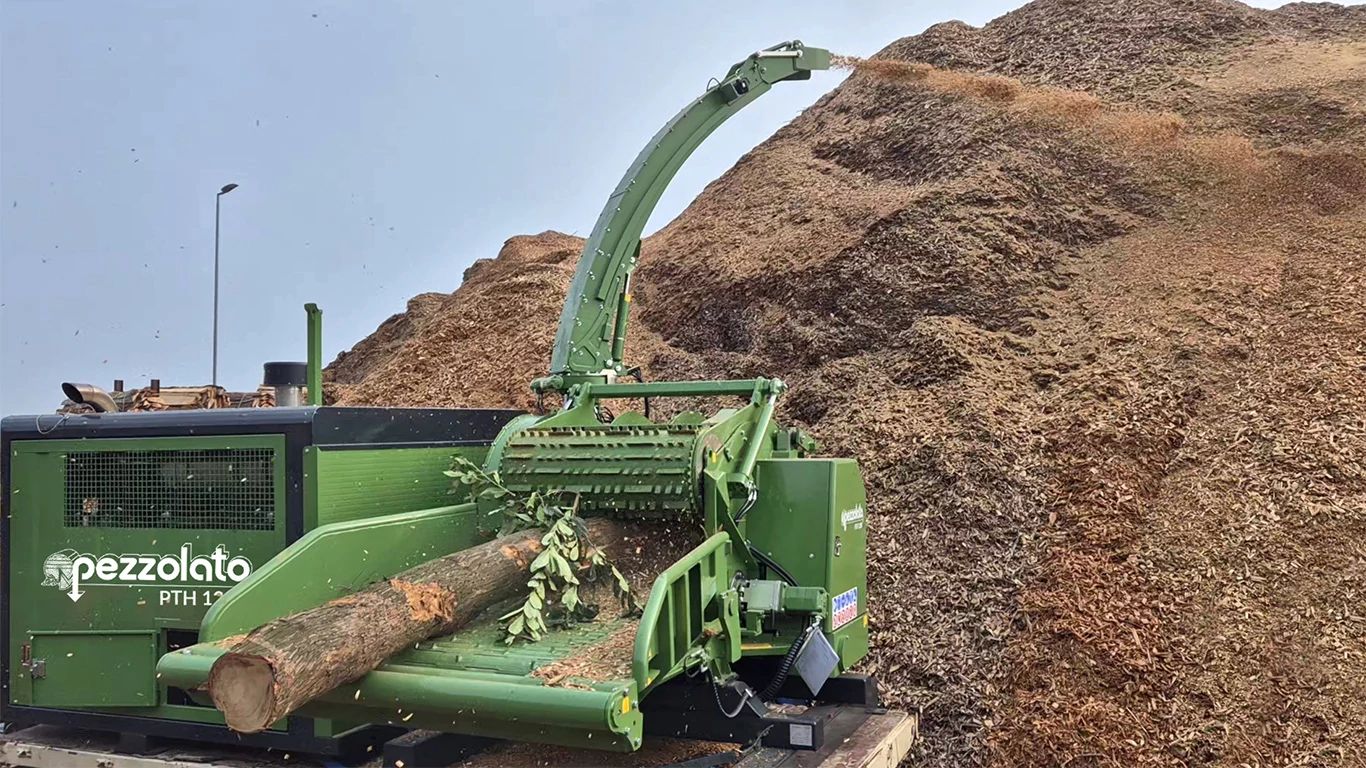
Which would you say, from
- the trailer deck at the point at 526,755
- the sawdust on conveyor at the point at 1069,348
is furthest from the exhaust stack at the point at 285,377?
the sawdust on conveyor at the point at 1069,348

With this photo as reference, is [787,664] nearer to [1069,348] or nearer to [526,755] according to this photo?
[526,755]

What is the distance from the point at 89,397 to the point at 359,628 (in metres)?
2.33

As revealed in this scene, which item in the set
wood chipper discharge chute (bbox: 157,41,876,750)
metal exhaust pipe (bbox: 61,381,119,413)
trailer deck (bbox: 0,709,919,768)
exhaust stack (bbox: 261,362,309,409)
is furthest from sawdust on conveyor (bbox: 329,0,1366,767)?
metal exhaust pipe (bbox: 61,381,119,413)

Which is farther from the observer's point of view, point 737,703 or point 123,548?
point 123,548

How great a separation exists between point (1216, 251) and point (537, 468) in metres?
7.55

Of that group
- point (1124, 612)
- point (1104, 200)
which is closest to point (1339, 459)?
point (1124, 612)

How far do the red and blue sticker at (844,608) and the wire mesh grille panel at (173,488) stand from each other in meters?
2.27

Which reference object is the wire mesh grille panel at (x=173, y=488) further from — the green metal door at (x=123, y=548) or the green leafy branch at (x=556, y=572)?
the green leafy branch at (x=556, y=572)

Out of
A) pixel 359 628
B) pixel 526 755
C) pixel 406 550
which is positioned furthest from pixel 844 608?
pixel 359 628

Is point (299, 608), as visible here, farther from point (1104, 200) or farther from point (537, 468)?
point (1104, 200)

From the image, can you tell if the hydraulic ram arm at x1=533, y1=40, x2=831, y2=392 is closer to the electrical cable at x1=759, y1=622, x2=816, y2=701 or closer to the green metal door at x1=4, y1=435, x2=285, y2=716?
the green metal door at x1=4, y1=435, x2=285, y2=716

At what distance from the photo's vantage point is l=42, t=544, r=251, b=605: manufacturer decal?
13.4 feet

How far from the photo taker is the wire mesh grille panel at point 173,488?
4.07 metres

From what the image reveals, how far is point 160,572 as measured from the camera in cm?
418
